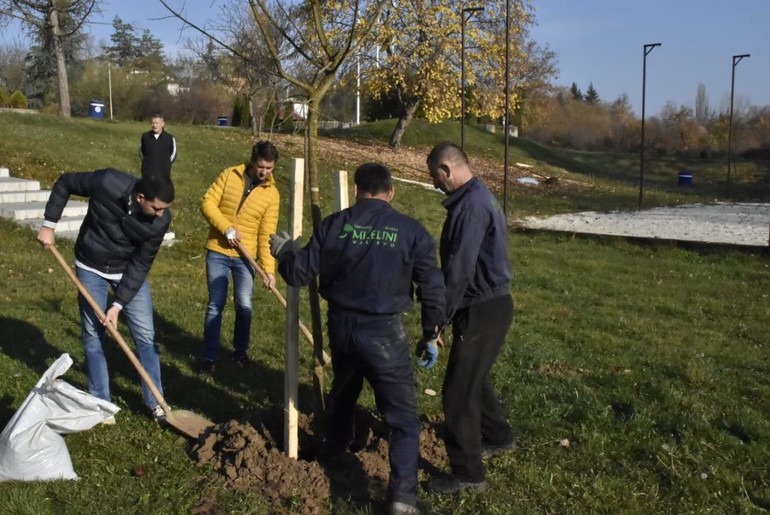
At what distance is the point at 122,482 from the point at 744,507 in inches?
Answer: 131

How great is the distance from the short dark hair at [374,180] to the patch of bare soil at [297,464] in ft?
4.63

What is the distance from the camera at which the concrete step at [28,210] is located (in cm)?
1230

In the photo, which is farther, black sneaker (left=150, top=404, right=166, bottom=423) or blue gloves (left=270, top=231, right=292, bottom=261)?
black sneaker (left=150, top=404, right=166, bottom=423)

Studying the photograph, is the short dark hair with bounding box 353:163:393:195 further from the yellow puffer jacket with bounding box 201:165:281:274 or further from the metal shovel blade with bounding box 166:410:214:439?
the yellow puffer jacket with bounding box 201:165:281:274

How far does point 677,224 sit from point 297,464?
14155 mm

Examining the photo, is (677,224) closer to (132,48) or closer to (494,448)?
(494,448)

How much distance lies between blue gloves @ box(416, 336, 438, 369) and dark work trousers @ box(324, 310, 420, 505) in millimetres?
132

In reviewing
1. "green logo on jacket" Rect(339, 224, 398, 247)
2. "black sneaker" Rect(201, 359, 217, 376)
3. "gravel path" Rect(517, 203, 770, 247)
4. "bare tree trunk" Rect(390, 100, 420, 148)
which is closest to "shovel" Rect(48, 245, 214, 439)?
"black sneaker" Rect(201, 359, 217, 376)

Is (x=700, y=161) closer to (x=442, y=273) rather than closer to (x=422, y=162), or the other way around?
(x=422, y=162)

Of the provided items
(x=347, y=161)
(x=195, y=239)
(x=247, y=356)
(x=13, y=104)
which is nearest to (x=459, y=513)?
(x=247, y=356)

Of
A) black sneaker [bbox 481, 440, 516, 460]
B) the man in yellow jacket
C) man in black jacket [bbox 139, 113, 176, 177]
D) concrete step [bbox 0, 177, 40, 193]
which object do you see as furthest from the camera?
concrete step [bbox 0, 177, 40, 193]

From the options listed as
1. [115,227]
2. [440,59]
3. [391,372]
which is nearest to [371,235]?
[391,372]

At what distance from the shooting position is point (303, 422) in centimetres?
505

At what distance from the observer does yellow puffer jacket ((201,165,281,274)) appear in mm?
6164
